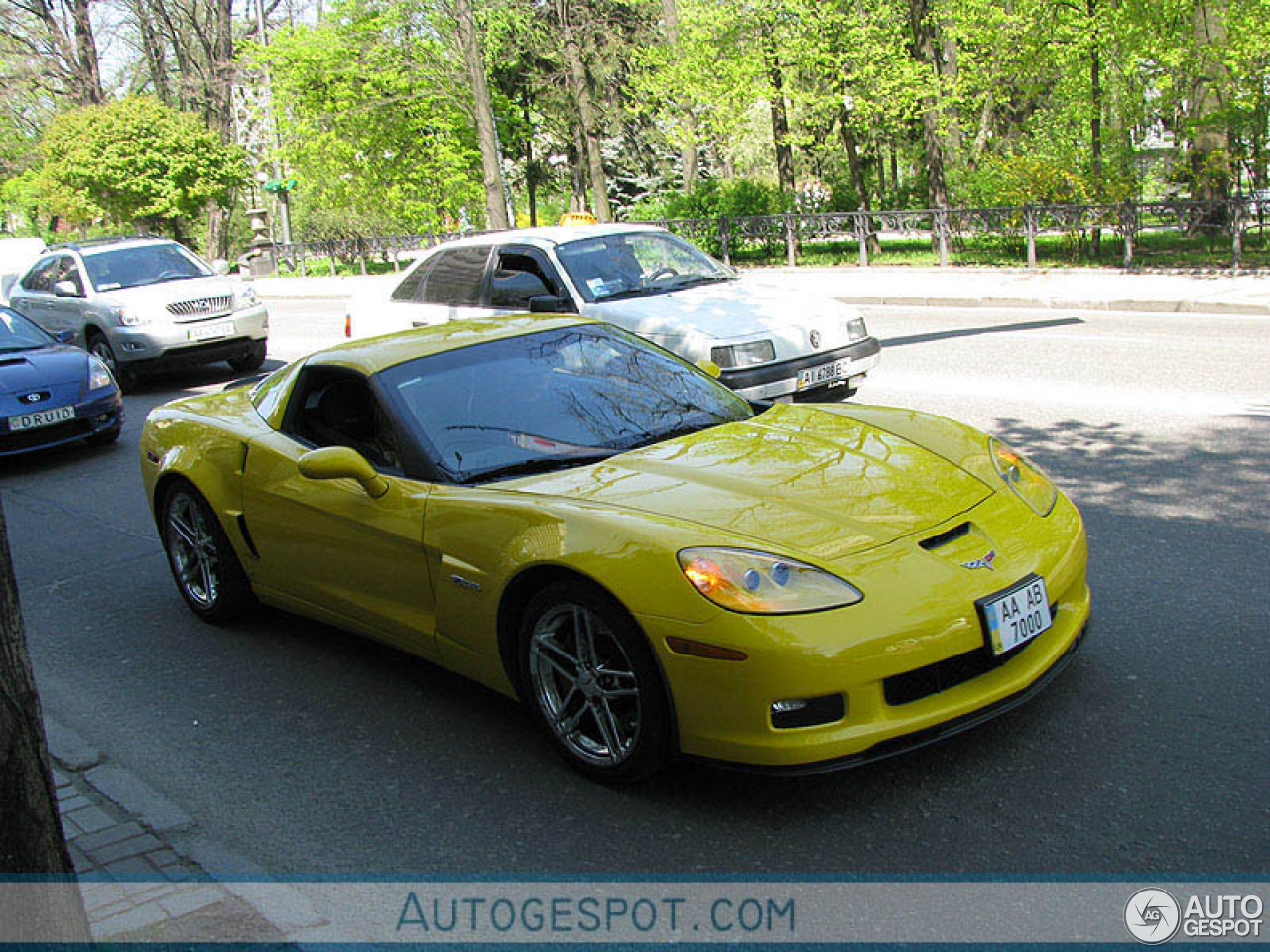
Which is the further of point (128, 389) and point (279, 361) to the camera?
point (279, 361)

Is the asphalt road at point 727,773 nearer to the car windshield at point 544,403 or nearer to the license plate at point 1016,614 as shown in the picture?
the license plate at point 1016,614

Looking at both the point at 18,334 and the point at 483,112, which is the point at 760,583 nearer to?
the point at 18,334

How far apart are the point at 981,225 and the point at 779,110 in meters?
6.87

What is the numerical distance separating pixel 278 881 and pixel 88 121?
3984 cm

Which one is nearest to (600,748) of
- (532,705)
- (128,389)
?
(532,705)

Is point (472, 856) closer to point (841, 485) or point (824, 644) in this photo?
point (824, 644)

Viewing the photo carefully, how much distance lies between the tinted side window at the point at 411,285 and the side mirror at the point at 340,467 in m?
6.65

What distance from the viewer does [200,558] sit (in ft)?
19.8

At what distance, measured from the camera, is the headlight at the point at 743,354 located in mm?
8992

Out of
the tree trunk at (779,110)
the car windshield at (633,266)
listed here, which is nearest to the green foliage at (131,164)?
the tree trunk at (779,110)

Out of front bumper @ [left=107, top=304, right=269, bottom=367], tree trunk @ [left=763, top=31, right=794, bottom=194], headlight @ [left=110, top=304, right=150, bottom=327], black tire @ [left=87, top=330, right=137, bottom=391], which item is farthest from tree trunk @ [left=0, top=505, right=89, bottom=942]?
tree trunk @ [left=763, top=31, right=794, bottom=194]

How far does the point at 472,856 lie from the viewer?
368cm

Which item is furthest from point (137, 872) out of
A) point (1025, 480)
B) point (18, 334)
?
point (18, 334)

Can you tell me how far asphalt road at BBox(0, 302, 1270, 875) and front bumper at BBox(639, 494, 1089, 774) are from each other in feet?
0.86
